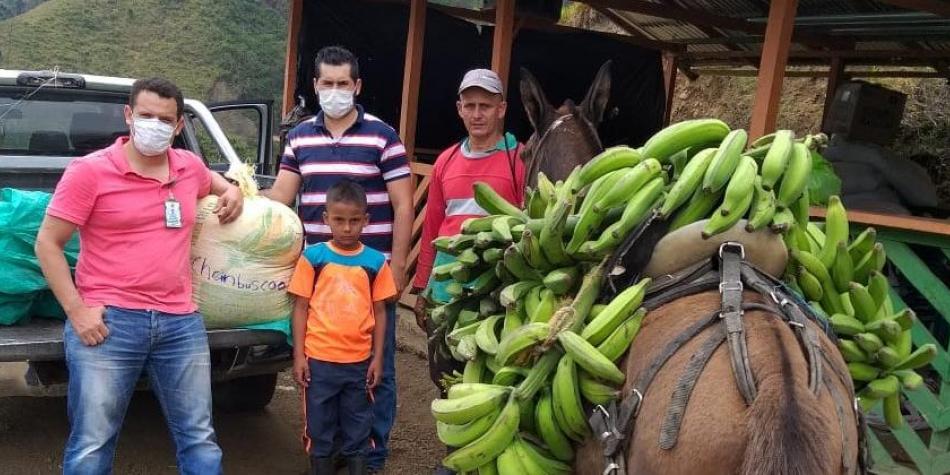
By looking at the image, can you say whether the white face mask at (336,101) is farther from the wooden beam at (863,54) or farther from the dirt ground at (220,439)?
the wooden beam at (863,54)

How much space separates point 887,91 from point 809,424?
234 inches

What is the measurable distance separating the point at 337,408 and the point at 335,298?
0.58 meters

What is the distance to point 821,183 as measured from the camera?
174 inches

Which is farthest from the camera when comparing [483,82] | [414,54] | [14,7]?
[14,7]

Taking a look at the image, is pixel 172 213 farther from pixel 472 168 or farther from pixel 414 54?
pixel 414 54

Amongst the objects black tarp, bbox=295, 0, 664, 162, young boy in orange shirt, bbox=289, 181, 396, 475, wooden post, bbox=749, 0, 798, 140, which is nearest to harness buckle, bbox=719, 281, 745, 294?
young boy in orange shirt, bbox=289, 181, 396, 475

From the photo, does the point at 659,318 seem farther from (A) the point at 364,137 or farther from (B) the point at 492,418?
(A) the point at 364,137

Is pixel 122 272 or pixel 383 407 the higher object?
pixel 122 272

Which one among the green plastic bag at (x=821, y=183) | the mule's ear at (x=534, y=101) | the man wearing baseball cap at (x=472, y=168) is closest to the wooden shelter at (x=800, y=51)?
the green plastic bag at (x=821, y=183)

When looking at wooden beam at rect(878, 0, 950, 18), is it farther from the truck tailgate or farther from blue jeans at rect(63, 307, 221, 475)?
blue jeans at rect(63, 307, 221, 475)

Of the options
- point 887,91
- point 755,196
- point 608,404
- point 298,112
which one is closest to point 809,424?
point 608,404

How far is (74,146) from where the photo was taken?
4793 mm

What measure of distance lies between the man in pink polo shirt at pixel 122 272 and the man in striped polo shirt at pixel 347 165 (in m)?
0.81

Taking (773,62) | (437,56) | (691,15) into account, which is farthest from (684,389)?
(437,56)
